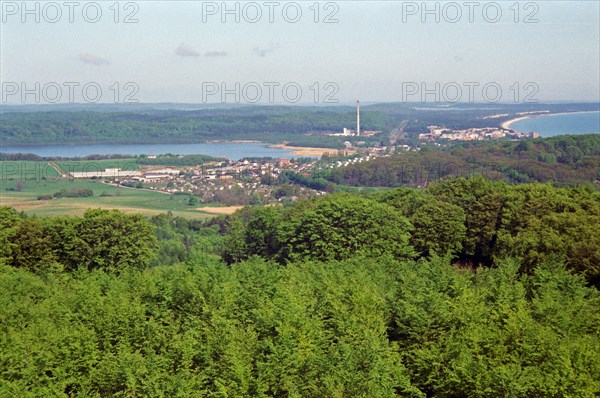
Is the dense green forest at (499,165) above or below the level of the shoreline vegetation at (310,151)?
below

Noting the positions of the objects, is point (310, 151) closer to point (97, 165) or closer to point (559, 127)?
point (97, 165)

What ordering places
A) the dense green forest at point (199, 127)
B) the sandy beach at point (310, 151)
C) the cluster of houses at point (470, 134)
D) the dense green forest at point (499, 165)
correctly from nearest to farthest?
the dense green forest at point (499, 165) < the sandy beach at point (310, 151) < the cluster of houses at point (470, 134) < the dense green forest at point (199, 127)

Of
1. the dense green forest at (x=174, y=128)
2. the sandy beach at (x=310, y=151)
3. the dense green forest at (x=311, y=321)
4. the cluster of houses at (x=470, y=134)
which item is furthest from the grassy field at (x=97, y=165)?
the dense green forest at (x=311, y=321)

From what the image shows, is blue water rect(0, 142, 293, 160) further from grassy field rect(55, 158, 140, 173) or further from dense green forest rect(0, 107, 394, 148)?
grassy field rect(55, 158, 140, 173)

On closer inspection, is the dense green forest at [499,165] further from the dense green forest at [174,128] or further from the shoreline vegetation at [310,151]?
the dense green forest at [174,128]

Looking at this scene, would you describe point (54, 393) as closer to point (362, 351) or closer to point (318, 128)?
point (362, 351)

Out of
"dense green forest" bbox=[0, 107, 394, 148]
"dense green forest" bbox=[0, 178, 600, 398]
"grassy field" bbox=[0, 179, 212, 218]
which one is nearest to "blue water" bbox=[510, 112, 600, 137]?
"dense green forest" bbox=[0, 107, 394, 148]

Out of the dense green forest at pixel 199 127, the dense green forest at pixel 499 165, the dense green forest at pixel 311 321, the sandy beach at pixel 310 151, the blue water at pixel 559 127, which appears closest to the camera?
the dense green forest at pixel 311 321
